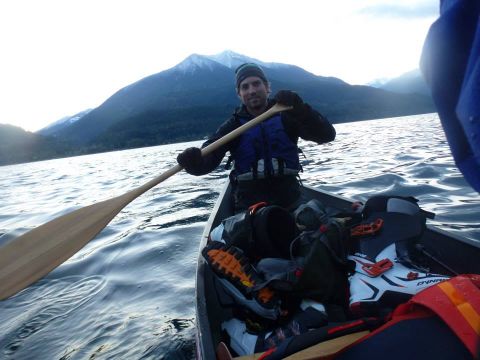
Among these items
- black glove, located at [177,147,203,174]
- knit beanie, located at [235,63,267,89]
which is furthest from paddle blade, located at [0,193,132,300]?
knit beanie, located at [235,63,267,89]

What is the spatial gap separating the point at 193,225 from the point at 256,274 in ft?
16.2

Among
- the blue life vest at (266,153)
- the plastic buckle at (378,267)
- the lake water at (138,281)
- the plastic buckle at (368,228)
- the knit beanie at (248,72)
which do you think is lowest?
the lake water at (138,281)

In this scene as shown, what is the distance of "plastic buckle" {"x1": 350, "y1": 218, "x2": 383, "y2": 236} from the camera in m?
2.69

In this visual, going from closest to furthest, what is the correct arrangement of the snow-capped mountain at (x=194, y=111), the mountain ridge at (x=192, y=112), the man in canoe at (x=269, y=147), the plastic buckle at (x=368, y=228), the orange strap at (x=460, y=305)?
the orange strap at (x=460, y=305), the plastic buckle at (x=368, y=228), the man in canoe at (x=269, y=147), the mountain ridge at (x=192, y=112), the snow-capped mountain at (x=194, y=111)

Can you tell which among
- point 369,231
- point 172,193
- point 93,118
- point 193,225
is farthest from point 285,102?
point 93,118

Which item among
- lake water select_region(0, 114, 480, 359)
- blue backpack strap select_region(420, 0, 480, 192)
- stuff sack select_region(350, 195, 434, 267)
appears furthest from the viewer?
lake water select_region(0, 114, 480, 359)

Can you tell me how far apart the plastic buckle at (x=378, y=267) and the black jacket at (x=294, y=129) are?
2152 millimetres

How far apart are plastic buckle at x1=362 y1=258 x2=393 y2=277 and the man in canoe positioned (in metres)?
1.81

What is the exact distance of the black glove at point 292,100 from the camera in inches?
154

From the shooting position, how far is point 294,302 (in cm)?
222

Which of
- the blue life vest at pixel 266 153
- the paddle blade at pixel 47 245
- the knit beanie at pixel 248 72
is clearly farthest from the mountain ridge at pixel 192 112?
the paddle blade at pixel 47 245

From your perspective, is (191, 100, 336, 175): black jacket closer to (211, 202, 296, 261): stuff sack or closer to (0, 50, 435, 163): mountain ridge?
(211, 202, 296, 261): stuff sack

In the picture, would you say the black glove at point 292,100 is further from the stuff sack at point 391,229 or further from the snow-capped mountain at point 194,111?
the snow-capped mountain at point 194,111

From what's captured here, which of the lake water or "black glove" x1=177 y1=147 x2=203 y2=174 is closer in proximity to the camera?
the lake water
